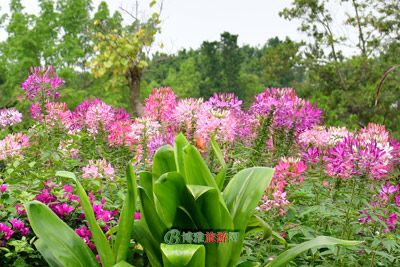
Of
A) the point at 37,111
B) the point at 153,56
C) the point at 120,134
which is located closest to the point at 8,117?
the point at 37,111

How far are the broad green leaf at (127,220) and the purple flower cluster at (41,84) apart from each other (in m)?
1.82

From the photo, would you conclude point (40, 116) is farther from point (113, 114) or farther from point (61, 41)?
point (61, 41)

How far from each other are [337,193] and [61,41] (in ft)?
67.0

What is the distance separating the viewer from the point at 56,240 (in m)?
2.32

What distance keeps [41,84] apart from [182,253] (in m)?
2.20

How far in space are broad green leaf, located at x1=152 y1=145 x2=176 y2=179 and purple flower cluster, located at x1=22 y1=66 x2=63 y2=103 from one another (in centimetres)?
167

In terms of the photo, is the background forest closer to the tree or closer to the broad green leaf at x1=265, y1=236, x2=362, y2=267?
the tree

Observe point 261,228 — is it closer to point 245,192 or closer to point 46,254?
point 245,192

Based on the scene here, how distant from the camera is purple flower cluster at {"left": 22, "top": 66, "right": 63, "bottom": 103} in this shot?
3.84 m

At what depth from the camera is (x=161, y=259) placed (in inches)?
99.1

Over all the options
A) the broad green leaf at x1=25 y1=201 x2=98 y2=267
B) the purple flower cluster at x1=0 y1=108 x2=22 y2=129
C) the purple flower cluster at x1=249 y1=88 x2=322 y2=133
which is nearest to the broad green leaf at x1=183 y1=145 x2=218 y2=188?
the broad green leaf at x1=25 y1=201 x2=98 y2=267

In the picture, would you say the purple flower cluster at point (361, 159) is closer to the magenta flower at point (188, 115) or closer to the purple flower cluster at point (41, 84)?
the magenta flower at point (188, 115)

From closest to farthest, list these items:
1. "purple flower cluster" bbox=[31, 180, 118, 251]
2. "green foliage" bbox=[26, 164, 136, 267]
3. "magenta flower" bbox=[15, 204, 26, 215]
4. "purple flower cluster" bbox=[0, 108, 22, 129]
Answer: "green foliage" bbox=[26, 164, 136, 267]
"purple flower cluster" bbox=[31, 180, 118, 251]
"magenta flower" bbox=[15, 204, 26, 215]
"purple flower cluster" bbox=[0, 108, 22, 129]

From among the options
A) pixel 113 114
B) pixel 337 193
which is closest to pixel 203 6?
pixel 113 114
